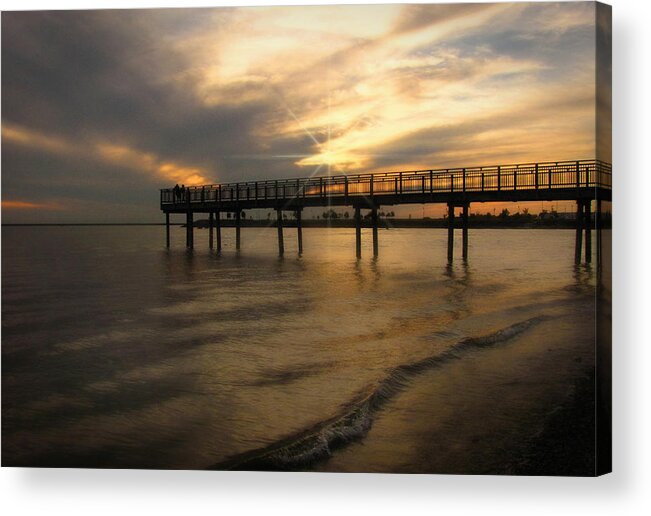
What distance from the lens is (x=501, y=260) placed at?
5816 millimetres

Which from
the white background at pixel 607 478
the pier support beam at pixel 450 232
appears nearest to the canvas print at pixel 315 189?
the white background at pixel 607 478

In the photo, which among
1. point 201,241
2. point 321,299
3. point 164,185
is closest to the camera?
point 164,185

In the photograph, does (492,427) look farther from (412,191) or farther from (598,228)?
(412,191)

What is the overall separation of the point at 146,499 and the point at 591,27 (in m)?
4.59

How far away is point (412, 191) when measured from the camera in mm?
5031

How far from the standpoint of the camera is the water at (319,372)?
4.11 metres

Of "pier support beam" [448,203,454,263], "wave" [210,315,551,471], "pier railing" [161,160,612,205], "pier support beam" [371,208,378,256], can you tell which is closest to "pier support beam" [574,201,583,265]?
"pier railing" [161,160,612,205]

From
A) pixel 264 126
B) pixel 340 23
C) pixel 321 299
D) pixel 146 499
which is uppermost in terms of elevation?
pixel 340 23

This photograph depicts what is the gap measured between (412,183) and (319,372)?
1.78 m

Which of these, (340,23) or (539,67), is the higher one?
(340,23)

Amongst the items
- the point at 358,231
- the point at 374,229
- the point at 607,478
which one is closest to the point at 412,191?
the point at 358,231

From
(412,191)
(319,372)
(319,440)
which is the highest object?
(412,191)

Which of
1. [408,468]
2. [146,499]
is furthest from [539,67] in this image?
[146,499]

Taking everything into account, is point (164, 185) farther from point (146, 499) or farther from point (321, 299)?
point (146, 499)
